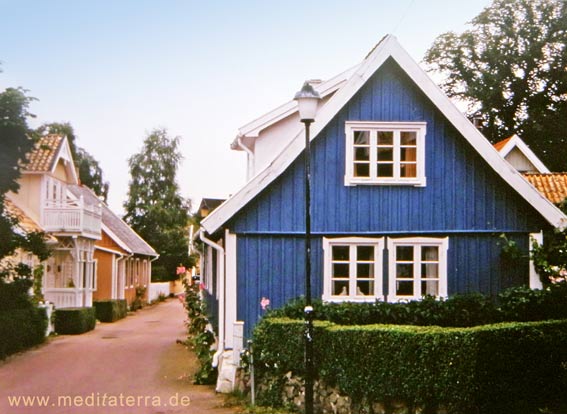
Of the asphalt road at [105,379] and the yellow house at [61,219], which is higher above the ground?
the yellow house at [61,219]

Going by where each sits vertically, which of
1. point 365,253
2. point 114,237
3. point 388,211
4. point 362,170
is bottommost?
point 365,253

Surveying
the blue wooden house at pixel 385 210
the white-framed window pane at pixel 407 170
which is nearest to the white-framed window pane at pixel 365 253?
the blue wooden house at pixel 385 210

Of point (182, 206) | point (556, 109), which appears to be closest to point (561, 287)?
point (556, 109)

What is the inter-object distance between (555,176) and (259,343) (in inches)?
589

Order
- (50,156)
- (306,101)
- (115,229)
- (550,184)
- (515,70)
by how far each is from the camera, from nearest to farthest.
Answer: (306,101)
(550,184)
(515,70)
(50,156)
(115,229)

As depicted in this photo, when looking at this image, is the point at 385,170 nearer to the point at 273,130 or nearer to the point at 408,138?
the point at 408,138

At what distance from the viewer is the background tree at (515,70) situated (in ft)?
84.3

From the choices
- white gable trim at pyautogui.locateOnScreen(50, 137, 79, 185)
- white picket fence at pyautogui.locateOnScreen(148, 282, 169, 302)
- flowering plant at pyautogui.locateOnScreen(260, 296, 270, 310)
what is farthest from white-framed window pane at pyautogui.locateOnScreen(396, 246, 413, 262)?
white picket fence at pyautogui.locateOnScreen(148, 282, 169, 302)

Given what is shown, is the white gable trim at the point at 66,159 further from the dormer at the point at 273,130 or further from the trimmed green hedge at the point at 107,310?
the dormer at the point at 273,130

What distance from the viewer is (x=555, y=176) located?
25.5m

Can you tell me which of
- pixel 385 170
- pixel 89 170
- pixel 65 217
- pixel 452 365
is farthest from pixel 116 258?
pixel 452 365

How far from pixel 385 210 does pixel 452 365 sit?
581 centimetres

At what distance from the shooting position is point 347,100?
1617 cm

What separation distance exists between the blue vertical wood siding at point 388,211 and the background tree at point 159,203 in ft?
136
